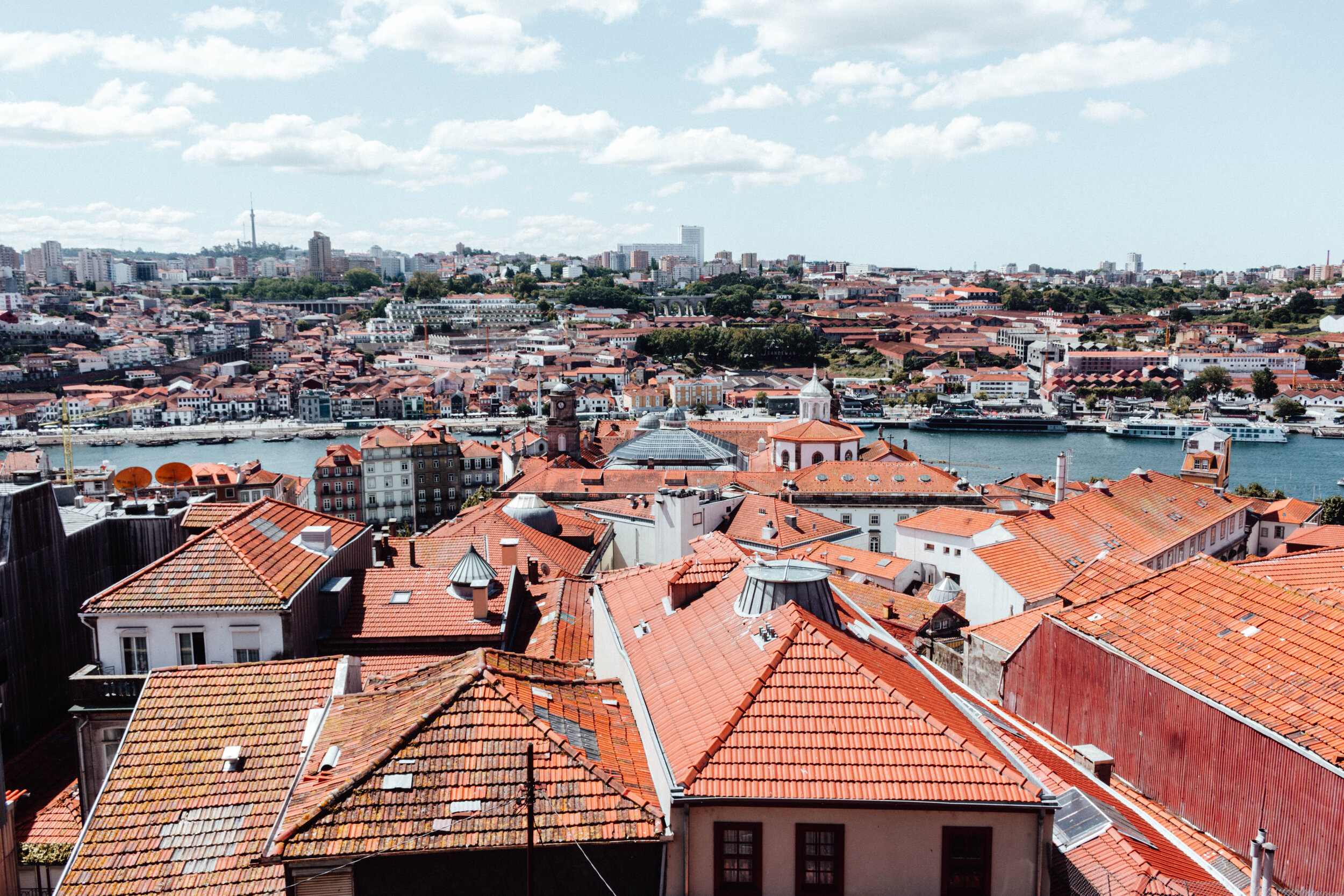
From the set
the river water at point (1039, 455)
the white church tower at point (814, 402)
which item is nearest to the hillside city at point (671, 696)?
the white church tower at point (814, 402)

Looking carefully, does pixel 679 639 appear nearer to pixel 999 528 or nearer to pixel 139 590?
pixel 139 590

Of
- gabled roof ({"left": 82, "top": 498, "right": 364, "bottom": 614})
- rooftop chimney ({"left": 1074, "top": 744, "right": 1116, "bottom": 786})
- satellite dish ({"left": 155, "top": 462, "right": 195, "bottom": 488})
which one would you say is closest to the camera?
rooftop chimney ({"left": 1074, "top": 744, "right": 1116, "bottom": 786})

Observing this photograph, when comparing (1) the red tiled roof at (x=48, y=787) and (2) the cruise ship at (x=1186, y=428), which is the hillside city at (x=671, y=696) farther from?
(2) the cruise ship at (x=1186, y=428)

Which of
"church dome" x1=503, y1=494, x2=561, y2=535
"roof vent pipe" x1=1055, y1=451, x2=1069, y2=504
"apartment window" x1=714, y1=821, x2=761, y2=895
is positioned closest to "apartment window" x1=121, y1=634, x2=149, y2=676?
"apartment window" x1=714, y1=821, x2=761, y2=895

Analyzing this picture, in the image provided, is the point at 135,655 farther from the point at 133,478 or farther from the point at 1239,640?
the point at 133,478

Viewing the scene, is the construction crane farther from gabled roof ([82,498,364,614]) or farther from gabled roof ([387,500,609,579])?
gabled roof ([82,498,364,614])
